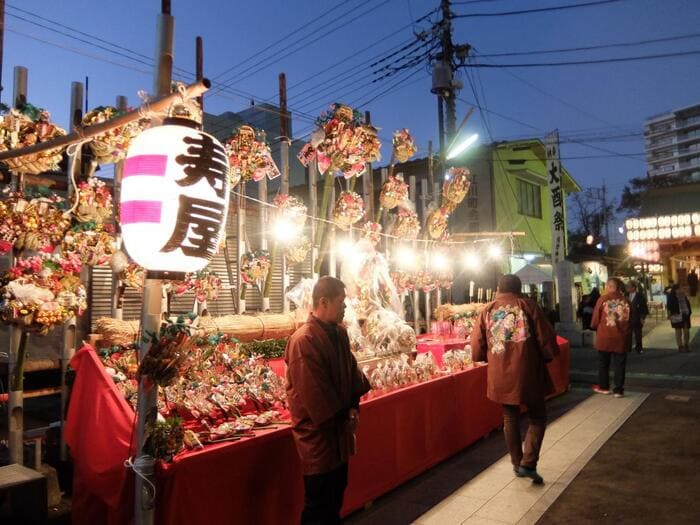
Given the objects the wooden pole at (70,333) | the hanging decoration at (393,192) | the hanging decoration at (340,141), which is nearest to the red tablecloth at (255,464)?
the wooden pole at (70,333)

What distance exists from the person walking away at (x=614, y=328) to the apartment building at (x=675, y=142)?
103 meters

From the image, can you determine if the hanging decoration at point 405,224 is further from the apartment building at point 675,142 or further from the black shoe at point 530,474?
the apartment building at point 675,142

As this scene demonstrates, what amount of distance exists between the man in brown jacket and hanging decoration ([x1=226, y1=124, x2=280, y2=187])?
3359 mm

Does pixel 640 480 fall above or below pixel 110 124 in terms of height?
below

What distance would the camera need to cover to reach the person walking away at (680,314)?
49.0 feet

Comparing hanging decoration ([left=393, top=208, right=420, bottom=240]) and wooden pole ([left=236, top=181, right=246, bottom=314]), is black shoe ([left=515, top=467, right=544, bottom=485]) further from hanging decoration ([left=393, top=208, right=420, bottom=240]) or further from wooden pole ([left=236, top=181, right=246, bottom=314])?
hanging decoration ([left=393, top=208, right=420, bottom=240])

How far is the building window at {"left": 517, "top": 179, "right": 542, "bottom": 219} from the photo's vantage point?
23.2 metres

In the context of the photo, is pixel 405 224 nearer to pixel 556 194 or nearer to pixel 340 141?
pixel 340 141

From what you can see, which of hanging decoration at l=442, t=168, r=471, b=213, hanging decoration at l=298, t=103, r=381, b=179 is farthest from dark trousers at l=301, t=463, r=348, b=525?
hanging decoration at l=442, t=168, r=471, b=213

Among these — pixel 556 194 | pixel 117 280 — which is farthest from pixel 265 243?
pixel 556 194

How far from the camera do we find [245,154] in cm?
597

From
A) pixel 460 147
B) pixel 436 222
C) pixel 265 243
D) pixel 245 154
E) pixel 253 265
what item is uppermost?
pixel 460 147

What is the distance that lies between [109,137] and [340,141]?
311 centimetres

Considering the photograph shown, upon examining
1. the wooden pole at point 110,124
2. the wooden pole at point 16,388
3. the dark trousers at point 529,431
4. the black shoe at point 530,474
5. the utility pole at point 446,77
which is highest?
the utility pole at point 446,77
